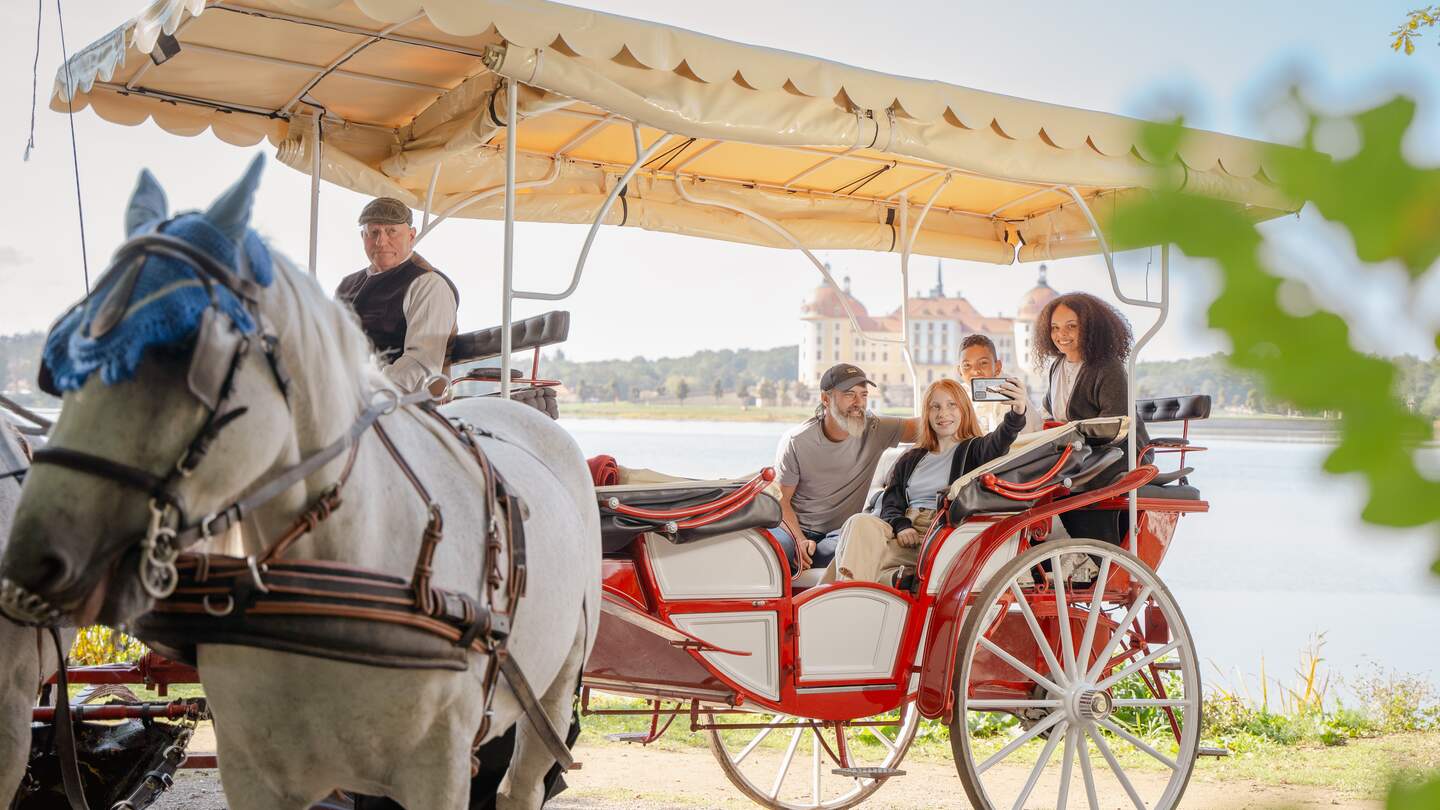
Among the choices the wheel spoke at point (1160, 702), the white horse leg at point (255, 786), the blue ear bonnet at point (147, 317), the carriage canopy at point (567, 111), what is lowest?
the wheel spoke at point (1160, 702)

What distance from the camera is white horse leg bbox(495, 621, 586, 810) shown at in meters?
3.13

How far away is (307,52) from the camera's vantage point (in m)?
4.37

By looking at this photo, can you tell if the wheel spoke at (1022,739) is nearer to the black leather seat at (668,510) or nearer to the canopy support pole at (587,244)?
the black leather seat at (668,510)

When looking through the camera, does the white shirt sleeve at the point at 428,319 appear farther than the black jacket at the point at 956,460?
No

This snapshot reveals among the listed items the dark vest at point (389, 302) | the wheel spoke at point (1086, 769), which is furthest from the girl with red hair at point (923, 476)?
the dark vest at point (389, 302)

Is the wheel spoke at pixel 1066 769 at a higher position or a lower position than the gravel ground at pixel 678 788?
higher

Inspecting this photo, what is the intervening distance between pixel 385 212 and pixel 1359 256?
446cm

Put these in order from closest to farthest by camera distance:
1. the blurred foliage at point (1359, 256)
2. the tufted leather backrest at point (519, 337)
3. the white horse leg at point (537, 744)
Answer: the blurred foliage at point (1359, 256) → the white horse leg at point (537, 744) → the tufted leather backrest at point (519, 337)

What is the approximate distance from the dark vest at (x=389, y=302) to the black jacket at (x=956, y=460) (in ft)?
6.02

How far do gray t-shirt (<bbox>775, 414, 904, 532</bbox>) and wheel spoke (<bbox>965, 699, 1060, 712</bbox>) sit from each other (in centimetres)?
125

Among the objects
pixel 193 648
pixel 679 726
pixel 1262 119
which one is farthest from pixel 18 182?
pixel 1262 119

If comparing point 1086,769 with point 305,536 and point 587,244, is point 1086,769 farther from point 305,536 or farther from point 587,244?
→ point 305,536

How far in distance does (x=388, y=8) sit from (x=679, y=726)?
5286 millimetres

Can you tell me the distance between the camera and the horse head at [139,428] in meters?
1.66
